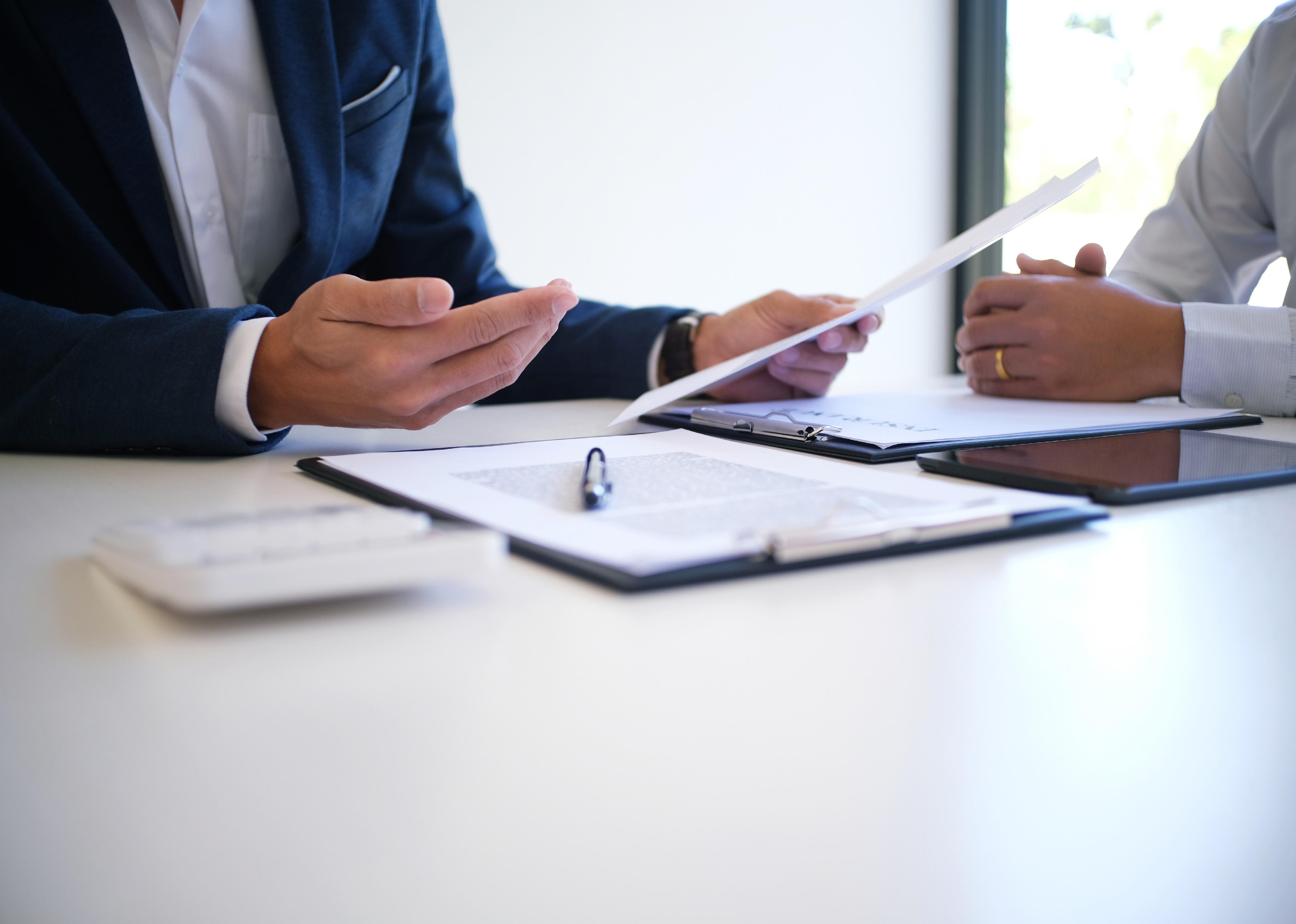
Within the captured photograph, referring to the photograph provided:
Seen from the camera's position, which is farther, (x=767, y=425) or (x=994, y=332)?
(x=994, y=332)

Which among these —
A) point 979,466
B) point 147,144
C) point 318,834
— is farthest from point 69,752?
point 147,144

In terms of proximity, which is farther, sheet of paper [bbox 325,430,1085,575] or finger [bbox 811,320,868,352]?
finger [bbox 811,320,868,352]

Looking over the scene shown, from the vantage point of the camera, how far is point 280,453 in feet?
2.39

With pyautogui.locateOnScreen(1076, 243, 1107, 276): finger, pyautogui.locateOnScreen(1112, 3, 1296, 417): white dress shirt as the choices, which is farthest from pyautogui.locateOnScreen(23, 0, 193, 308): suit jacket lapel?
pyautogui.locateOnScreen(1112, 3, 1296, 417): white dress shirt

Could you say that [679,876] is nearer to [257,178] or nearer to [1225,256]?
[257,178]

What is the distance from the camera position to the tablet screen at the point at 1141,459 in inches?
21.0

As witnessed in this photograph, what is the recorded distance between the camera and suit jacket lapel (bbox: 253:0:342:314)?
3.31 feet

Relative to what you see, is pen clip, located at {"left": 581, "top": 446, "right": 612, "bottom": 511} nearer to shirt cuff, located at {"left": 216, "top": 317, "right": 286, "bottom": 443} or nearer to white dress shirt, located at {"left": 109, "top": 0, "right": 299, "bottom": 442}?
shirt cuff, located at {"left": 216, "top": 317, "right": 286, "bottom": 443}

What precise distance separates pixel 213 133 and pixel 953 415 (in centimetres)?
87

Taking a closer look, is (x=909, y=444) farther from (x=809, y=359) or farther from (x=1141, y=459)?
(x=809, y=359)

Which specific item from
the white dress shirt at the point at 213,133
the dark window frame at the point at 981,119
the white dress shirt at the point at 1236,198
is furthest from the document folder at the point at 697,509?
the dark window frame at the point at 981,119

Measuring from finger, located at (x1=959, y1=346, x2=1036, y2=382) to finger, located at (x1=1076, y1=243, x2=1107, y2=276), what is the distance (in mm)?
139

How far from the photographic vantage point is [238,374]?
0.67 m

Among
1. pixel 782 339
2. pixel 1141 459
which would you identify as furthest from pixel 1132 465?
pixel 782 339
